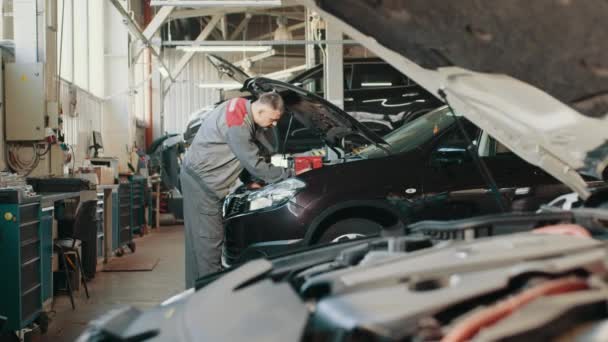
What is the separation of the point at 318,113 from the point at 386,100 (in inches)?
127

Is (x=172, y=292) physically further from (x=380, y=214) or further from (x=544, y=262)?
(x=544, y=262)

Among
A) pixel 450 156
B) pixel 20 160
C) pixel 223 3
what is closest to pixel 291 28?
pixel 223 3

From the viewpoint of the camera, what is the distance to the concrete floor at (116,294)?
4176mm

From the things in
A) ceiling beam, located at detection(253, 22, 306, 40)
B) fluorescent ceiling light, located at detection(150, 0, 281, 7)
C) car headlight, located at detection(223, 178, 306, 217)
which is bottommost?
car headlight, located at detection(223, 178, 306, 217)

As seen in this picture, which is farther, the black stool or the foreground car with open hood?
the black stool

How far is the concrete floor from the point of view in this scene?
4.18m

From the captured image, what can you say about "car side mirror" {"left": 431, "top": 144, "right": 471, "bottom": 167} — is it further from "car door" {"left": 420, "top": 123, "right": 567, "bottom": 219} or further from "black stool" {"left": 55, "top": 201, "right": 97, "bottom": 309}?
A: "black stool" {"left": 55, "top": 201, "right": 97, "bottom": 309}

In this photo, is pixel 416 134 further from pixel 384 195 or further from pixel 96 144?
pixel 96 144

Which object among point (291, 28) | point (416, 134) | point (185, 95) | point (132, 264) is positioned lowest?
point (132, 264)

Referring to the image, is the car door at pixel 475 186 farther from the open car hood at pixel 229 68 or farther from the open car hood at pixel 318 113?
the open car hood at pixel 229 68

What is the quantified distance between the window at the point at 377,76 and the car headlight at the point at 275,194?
4068mm

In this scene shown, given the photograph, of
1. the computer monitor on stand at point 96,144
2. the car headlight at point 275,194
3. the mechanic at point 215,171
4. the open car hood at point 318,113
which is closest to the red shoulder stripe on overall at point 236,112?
the mechanic at point 215,171

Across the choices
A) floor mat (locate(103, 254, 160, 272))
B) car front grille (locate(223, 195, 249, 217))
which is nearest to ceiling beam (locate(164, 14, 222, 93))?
floor mat (locate(103, 254, 160, 272))

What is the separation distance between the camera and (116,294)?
516 centimetres
